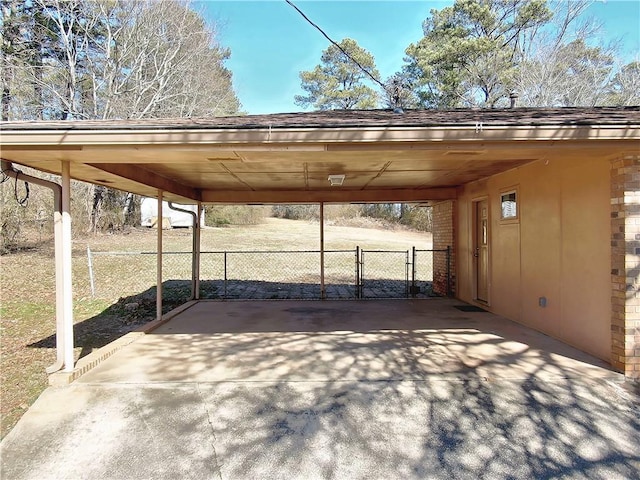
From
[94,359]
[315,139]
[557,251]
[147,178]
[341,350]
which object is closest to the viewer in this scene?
[315,139]

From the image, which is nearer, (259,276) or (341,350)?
(341,350)

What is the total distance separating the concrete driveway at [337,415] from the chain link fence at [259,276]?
474 centimetres

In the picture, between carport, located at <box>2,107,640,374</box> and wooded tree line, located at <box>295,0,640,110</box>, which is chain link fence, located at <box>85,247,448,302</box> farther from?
wooded tree line, located at <box>295,0,640,110</box>

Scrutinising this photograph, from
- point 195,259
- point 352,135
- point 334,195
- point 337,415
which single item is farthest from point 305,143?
point 195,259

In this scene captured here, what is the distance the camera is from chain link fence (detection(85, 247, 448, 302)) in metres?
9.70

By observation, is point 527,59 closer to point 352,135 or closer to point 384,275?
point 384,275

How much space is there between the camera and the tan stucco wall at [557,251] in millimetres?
4332

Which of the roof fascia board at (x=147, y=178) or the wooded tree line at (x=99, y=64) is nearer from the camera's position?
the roof fascia board at (x=147, y=178)

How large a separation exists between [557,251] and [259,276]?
9.50 meters

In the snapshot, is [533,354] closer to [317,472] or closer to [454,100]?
[317,472]

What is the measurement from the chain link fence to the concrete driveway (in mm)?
4744

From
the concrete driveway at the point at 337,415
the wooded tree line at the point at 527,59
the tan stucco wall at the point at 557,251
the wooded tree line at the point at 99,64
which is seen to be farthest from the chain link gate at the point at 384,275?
the wooded tree line at the point at 99,64

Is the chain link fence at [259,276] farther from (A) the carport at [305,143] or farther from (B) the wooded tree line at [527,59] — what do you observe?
(B) the wooded tree line at [527,59]

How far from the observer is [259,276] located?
13.0 meters
